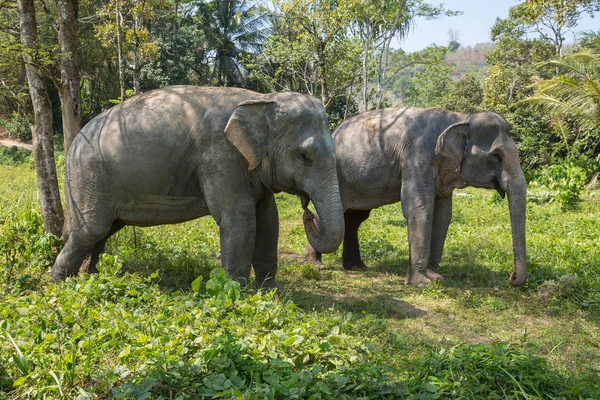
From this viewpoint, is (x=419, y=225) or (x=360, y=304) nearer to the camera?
(x=360, y=304)

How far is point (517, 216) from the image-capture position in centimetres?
614

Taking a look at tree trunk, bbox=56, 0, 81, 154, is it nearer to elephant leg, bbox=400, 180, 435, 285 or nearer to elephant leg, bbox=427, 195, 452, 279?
elephant leg, bbox=400, 180, 435, 285

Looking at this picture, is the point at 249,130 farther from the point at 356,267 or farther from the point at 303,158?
the point at 356,267

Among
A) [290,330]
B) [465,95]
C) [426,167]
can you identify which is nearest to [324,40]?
[426,167]

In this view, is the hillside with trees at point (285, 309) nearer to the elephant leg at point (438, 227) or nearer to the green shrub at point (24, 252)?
the green shrub at point (24, 252)

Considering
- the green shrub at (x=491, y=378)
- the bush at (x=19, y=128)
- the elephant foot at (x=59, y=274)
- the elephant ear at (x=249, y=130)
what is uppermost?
the bush at (x=19, y=128)

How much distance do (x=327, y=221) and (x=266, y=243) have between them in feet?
3.60

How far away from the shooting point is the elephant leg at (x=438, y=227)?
7.29 m

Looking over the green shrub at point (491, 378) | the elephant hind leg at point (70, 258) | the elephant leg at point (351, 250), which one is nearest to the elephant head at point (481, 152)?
the elephant leg at point (351, 250)

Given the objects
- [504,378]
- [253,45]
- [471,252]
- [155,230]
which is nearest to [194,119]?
[504,378]

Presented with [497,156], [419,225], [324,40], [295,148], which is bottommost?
[419,225]

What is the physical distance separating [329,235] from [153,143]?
186cm

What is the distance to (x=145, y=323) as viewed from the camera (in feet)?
12.5

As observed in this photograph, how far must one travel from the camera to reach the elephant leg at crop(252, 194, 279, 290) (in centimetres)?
581
